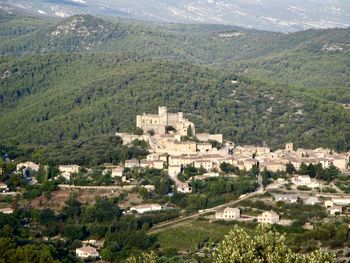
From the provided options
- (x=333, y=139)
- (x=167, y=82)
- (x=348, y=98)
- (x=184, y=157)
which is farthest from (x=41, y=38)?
(x=184, y=157)

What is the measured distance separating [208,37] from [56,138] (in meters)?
110

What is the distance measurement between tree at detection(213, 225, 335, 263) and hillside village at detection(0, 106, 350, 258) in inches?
885

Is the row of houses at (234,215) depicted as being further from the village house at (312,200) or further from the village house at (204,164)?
the village house at (204,164)

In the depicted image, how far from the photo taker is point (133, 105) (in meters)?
77.6

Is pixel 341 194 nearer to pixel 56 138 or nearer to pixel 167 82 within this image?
pixel 56 138

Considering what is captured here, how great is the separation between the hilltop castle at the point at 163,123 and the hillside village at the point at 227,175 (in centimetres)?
33

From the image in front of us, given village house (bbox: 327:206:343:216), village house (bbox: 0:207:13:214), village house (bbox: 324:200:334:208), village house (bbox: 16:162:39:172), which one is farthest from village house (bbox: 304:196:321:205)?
village house (bbox: 16:162:39:172)

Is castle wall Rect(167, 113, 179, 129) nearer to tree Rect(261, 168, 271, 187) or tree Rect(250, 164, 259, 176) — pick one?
tree Rect(250, 164, 259, 176)

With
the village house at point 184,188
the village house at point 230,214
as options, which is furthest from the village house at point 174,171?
the village house at point 230,214

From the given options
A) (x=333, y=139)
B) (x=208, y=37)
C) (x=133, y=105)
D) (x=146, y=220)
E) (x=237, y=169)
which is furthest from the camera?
(x=208, y=37)

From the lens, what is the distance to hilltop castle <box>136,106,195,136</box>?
58750 millimetres

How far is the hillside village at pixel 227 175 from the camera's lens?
46.7 metres

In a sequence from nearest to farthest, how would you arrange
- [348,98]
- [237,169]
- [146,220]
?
[146,220] → [237,169] → [348,98]

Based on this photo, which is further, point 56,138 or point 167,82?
point 167,82
